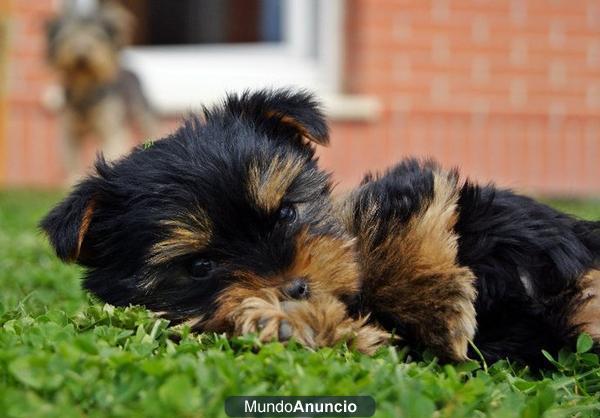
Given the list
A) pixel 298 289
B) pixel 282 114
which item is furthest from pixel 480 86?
pixel 298 289

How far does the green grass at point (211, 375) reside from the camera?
6.82ft

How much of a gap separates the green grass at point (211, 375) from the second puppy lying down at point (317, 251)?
110mm

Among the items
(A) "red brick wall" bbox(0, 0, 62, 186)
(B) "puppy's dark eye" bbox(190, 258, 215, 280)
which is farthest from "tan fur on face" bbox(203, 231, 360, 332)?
(A) "red brick wall" bbox(0, 0, 62, 186)

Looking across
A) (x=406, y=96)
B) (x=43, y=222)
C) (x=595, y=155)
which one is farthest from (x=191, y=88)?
(x=43, y=222)

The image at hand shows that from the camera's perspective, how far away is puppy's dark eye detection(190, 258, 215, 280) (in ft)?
9.30

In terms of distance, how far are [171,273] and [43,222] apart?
1.72 feet

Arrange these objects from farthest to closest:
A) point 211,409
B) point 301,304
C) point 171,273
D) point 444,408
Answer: point 171,273, point 301,304, point 444,408, point 211,409

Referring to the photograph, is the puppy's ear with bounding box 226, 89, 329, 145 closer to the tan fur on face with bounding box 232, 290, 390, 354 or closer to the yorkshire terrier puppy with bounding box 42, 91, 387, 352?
the yorkshire terrier puppy with bounding box 42, 91, 387, 352

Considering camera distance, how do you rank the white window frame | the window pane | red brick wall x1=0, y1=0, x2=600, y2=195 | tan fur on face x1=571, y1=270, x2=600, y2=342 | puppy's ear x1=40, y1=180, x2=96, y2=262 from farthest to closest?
the window pane
the white window frame
red brick wall x1=0, y1=0, x2=600, y2=195
puppy's ear x1=40, y1=180, x2=96, y2=262
tan fur on face x1=571, y1=270, x2=600, y2=342

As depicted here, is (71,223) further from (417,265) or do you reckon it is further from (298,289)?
(417,265)

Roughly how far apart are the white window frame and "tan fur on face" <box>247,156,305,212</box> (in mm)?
8708

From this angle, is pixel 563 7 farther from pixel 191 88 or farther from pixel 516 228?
pixel 516 228

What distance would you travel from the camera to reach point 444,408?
2211 mm

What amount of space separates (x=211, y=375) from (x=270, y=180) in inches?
34.6
